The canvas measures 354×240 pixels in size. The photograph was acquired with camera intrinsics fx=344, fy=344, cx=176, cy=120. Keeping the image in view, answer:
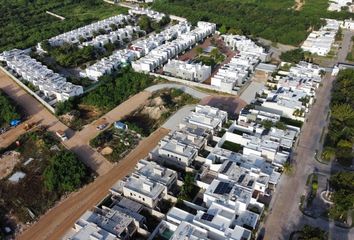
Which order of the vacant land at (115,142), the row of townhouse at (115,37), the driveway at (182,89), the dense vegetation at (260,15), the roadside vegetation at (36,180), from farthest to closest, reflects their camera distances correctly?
the dense vegetation at (260,15), the row of townhouse at (115,37), the driveway at (182,89), the vacant land at (115,142), the roadside vegetation at (36,180)

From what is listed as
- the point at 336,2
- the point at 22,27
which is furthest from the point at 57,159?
the point at 336,2

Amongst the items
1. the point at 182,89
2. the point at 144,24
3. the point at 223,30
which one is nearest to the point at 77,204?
the point at 182,89

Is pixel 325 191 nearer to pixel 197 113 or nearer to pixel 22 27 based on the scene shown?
pixel 197 113

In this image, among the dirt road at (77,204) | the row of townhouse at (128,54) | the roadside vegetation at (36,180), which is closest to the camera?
the dirt road at (77,204)

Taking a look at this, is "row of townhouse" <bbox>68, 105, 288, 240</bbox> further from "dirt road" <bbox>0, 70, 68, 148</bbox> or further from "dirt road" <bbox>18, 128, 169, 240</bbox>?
"dirt road" <bbox>0, 70, 68, 148</bbox>

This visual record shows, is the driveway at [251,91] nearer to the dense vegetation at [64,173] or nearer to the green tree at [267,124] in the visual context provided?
the green tree at [267,124]

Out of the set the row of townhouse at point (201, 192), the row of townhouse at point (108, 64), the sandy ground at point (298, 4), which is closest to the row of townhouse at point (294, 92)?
the row of townhouse at point (201, 192)
